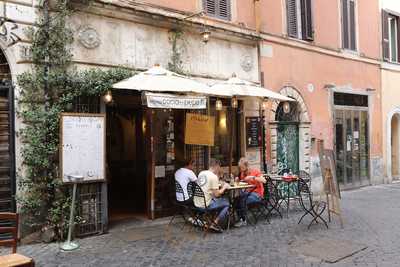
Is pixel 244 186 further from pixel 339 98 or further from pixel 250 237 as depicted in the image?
pixel 339 98

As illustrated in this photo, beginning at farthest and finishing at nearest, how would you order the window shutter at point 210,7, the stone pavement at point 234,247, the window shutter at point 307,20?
the window shutter at point 307,20, the window shutter at point 210,7, the stone pavement at point 234,247

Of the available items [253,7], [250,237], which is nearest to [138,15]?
[253,7]

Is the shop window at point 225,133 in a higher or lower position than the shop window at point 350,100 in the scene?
lower

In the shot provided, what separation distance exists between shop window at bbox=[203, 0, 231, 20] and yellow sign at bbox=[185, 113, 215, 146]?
262cm

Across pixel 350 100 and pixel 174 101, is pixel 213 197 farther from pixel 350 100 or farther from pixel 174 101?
pixel 350 100

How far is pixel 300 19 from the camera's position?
1166 cm

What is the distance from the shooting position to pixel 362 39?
1387cm

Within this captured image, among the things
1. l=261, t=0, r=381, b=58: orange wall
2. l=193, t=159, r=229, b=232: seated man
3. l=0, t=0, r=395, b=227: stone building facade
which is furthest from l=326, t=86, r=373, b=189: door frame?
l=193, t=159, r=229, b=232: seated man

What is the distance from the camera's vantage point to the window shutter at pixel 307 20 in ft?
38.3

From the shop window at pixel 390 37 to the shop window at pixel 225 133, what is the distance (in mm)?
8058

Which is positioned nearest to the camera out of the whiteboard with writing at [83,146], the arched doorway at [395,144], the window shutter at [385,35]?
the whiteboard with writing at [83,146]

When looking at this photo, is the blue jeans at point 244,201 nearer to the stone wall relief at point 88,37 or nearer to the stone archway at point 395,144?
the stone wall relief at point 88,37

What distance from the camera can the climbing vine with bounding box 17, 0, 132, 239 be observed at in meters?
6.19

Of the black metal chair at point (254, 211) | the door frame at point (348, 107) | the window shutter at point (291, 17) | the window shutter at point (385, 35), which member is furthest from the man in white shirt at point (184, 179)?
the window shutter at point (385, 35)
